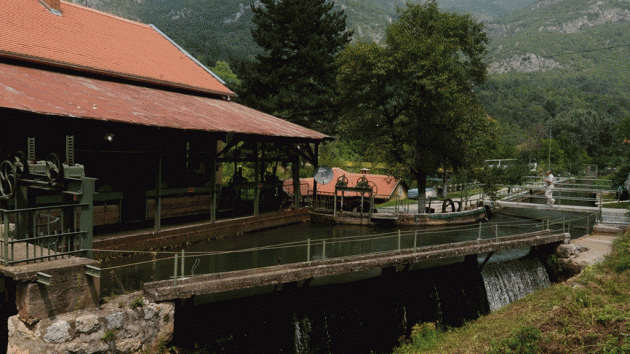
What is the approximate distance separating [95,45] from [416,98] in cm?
1386

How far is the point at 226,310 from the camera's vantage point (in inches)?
407

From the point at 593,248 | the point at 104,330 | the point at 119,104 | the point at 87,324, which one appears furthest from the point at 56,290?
the point at 593,248

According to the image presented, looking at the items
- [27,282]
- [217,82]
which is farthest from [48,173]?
[217,82]

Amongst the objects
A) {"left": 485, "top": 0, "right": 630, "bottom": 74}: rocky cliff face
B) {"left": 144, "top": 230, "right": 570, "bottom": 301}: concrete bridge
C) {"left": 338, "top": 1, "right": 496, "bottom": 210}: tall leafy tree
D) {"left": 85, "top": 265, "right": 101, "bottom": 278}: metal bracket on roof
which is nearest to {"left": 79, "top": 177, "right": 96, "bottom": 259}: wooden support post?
{"left": 85, "top": 265, "right": 101, "bottom": 278}: metal bracket on roof

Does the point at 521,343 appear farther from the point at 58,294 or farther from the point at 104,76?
the point at 104,76

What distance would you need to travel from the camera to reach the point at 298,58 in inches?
1321

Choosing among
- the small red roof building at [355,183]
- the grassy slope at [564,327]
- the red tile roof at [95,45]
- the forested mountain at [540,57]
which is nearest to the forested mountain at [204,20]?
the forested mountain at [540,57]

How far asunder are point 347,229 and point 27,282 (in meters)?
14.0

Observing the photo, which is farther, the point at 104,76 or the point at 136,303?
the point at 104,76

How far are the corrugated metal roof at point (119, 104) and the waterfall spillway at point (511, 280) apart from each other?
27.9ft

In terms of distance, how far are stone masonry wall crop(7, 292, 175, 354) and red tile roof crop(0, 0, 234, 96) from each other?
10.3 meters

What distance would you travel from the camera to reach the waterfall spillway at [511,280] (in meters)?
14.6

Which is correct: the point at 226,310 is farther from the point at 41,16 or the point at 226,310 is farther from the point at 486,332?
the point at 41,16

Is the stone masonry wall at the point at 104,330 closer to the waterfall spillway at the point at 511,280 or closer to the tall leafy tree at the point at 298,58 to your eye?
the waterfall spillway at the point at 511,280
